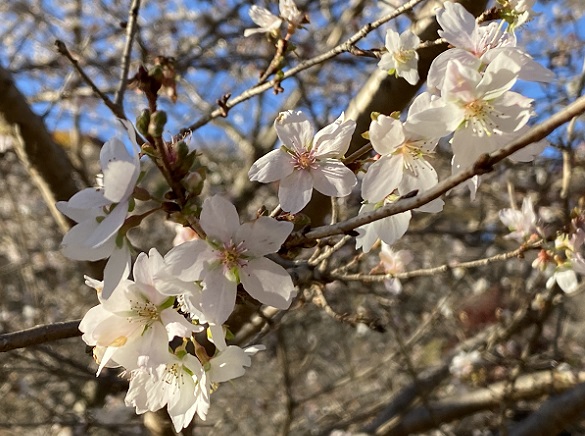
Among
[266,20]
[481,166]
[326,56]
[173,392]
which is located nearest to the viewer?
[481,166]

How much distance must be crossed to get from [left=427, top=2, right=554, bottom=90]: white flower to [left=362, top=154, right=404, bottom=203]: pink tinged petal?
5.0 inches

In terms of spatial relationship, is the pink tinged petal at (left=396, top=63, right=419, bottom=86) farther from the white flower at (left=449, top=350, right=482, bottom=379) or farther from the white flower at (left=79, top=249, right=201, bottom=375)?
the white flower at (left=449, top=350, right=482, bottom=379)

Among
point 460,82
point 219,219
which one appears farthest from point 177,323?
point 460,82

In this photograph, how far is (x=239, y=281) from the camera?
29.3 inches

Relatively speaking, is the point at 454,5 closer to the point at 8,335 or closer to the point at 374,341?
the point at 8,335

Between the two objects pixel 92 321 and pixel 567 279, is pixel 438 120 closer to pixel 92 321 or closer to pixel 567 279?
pixel 92 321

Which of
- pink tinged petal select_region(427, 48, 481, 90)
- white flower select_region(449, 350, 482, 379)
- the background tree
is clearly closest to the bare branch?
the background tree

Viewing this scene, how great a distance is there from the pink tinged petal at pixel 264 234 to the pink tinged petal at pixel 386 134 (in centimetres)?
18

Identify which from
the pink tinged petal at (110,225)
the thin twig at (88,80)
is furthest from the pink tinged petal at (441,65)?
the thin twig at (88,80)

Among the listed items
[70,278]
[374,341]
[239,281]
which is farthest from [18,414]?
[239,281]

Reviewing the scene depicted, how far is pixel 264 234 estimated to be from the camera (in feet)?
2.39

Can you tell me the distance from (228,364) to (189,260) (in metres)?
0.24

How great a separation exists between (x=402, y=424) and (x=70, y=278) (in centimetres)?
422

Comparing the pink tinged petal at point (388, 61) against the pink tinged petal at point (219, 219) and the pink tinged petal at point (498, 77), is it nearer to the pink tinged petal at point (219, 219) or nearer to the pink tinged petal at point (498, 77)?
the pink tinged petal at point (498, 77)
